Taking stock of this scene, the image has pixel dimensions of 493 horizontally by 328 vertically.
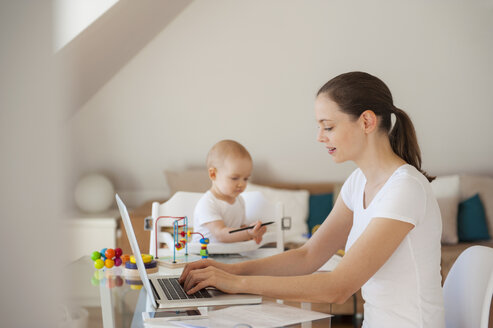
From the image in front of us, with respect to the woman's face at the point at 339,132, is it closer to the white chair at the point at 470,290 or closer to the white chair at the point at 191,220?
the white chair at the point at 470,290

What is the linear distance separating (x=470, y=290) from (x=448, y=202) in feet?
→ 6.28

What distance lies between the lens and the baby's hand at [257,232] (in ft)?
6.22

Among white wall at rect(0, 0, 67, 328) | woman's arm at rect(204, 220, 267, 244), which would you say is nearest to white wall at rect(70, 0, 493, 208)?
white wall at rect(0, 0, 67, 328)

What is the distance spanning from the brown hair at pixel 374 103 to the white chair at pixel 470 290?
9.4 inches

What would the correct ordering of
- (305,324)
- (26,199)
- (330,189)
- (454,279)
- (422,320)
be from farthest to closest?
(330,189) < (26,199) < (454,279) < (422,320) < (305,324)

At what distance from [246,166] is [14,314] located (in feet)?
3.25

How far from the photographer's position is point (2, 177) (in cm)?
196

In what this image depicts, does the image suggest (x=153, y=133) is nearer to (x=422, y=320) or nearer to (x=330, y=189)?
(x=330, y=189)

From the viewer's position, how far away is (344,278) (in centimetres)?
124

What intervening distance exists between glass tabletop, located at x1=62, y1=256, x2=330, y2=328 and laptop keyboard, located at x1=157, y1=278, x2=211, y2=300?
2.1 inches

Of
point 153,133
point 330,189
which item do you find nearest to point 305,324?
point 330,189

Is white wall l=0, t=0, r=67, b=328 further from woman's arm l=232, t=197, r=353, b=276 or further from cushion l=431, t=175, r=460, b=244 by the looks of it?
cushion l=431, t=175, r=460, b=244

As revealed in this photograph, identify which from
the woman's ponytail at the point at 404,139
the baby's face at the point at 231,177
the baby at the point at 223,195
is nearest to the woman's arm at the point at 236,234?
the baby at the point at 223,195

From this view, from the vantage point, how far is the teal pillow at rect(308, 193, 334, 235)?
3406 millimetres
